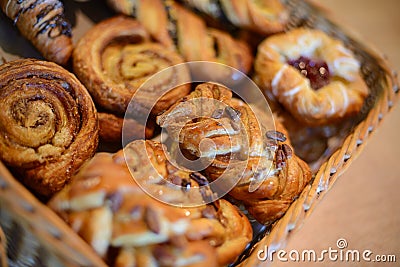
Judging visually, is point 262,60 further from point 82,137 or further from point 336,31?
point 82,137

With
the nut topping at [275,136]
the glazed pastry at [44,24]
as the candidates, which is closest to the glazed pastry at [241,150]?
the nut topping at [275,136]

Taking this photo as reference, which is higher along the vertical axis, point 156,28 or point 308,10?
point 308,10

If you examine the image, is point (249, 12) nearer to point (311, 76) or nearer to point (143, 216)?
point (311, 76)

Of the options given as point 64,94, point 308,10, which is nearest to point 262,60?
point 308,10

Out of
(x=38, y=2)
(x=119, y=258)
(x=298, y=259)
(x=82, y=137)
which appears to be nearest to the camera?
(x=119, y=258)

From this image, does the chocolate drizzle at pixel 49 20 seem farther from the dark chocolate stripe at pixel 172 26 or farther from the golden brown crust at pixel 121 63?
the dark chocolate stripe at pixel 172 26

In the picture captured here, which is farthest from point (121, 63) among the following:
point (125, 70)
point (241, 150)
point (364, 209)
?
point (364, 209)
